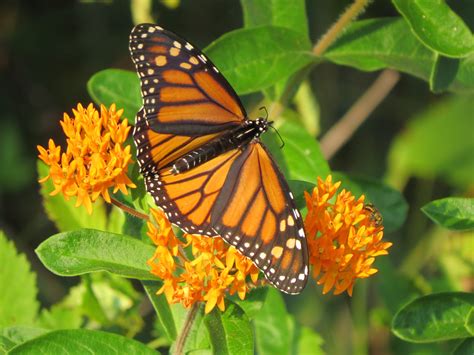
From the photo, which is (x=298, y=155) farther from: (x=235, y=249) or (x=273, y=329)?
(x=235, y=249)

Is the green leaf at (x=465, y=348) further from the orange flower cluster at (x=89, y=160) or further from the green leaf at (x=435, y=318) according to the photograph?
the orange flower cluster at (x=89, y=160)

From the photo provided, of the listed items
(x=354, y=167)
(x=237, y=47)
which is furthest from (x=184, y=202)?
(x=354, y=167)

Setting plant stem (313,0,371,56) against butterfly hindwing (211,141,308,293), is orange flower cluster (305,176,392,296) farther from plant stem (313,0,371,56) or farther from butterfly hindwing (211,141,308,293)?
plant stem (313,0,371,56)

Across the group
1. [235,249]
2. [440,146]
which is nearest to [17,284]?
[235,249]

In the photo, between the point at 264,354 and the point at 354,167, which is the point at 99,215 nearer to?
the point at 264,354

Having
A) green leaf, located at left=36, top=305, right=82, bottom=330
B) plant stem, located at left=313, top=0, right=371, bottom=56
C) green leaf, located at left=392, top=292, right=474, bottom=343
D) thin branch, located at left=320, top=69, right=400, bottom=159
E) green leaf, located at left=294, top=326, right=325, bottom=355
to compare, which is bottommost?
green leaf, located at left=294, top=326, right=325, bottom=355

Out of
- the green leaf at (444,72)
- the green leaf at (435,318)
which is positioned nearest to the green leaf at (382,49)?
the green leaf at (444,72)

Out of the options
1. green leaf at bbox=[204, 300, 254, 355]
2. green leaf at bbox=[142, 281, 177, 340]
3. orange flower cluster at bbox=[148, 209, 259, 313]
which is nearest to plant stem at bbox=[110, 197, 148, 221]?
orange flower cluster at bbox=[148, 209, 259, 313]
